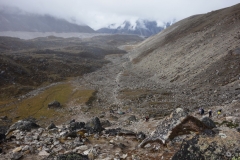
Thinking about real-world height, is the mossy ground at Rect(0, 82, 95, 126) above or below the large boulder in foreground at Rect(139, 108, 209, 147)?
below

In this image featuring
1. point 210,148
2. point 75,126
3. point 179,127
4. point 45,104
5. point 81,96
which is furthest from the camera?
point 81,96

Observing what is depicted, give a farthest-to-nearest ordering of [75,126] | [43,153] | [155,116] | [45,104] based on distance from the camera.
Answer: [45,104] < [155,116] < [75,126] < [43,153]

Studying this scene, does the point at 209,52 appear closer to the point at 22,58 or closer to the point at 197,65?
the point at 197,65

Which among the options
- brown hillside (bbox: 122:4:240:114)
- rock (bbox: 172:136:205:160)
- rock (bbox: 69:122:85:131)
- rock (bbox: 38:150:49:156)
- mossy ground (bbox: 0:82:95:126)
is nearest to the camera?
rock (bbox: 172:136:205:160)

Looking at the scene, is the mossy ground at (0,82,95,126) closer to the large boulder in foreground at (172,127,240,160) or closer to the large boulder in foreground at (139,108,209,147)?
the large boulder in foreground at (139,108,209,147)

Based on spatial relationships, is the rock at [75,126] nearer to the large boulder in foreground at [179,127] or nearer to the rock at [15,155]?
the rock at [15,155]

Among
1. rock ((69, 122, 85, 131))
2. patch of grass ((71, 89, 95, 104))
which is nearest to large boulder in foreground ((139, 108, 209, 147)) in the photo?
rock ((69, 122, 85, 131))

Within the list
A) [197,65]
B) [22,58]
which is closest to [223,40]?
[197,65]

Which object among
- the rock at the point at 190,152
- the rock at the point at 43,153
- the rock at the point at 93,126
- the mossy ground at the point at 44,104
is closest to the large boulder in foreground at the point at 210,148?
the rock at the point at 190,152

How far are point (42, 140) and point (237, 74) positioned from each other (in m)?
43.1

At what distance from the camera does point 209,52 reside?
64.3 meters

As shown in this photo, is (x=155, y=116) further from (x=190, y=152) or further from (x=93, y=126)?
(x=190, y=152)

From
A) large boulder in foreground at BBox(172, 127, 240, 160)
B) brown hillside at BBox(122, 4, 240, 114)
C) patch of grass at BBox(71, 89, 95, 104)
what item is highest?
large boulder in foreground at BBox(172, 127, 240, 160)

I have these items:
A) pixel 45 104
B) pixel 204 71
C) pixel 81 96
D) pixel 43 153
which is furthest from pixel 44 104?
pixel 43 153
